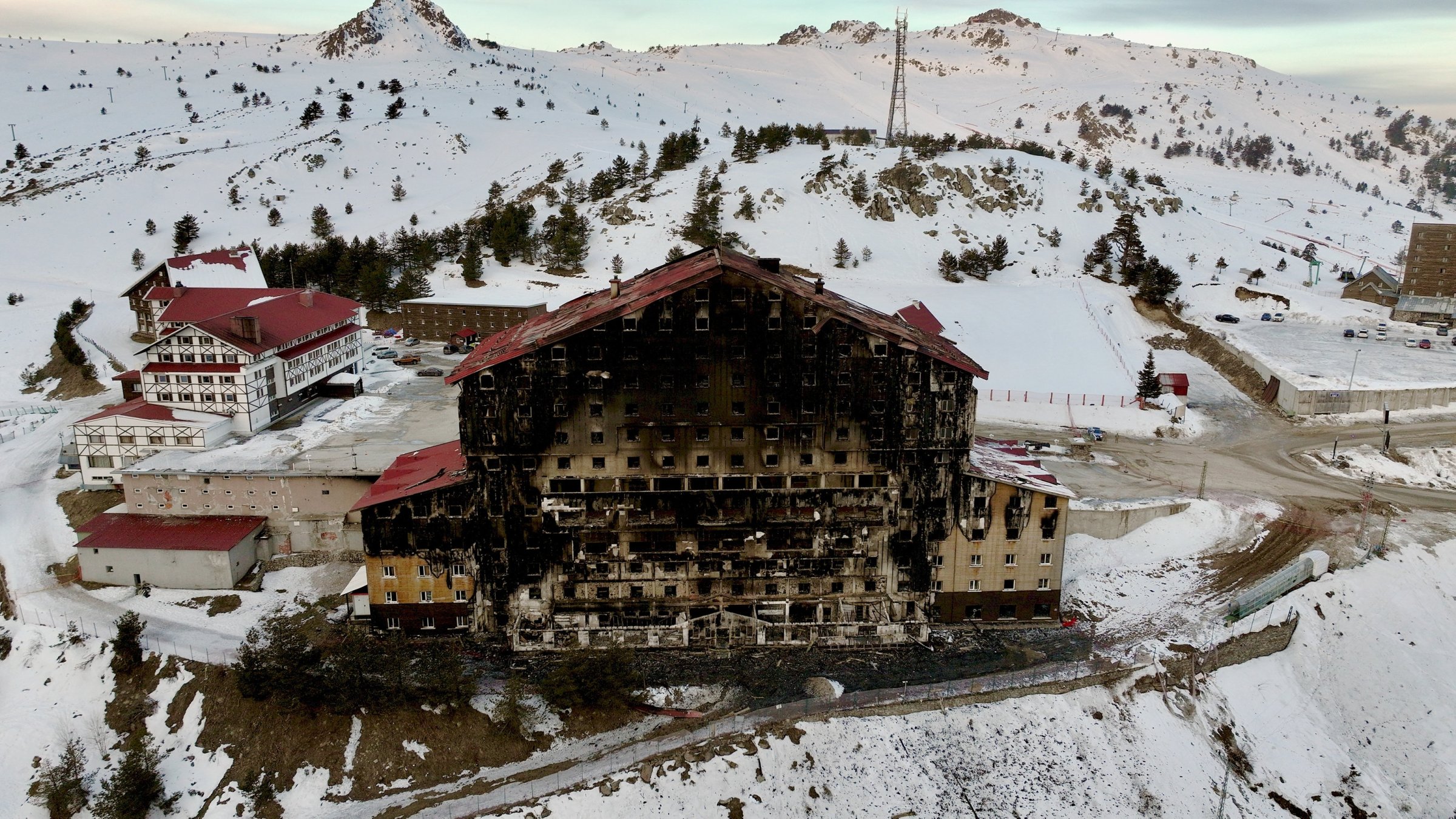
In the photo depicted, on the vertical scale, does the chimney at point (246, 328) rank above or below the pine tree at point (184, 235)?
below

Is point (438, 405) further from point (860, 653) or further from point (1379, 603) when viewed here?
point (1379, 603)

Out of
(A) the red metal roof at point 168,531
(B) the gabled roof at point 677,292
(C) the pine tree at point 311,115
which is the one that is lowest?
(A) the red metal roof at point 168,531

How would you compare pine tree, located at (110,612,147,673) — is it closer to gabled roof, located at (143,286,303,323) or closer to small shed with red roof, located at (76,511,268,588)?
small shed with red roof, located at (76,511,268,588)

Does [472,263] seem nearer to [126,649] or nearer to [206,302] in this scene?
[206,302]

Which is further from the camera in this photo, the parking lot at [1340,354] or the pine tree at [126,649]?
the parking lot at [1340,354]

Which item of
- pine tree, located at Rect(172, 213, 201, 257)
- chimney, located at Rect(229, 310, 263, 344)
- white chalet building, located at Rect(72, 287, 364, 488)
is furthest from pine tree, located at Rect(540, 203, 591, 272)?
chimney, located at Rect(229, 310, 263, 344)

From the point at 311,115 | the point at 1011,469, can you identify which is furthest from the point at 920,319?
the point at 311,115

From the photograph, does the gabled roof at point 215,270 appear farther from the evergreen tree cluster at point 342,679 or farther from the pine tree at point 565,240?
the evergreen tree cluster at point 342,679

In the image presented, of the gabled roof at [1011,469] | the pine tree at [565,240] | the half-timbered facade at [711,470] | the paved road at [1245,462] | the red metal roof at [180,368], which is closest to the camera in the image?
the half-timbered facade at [711,470]

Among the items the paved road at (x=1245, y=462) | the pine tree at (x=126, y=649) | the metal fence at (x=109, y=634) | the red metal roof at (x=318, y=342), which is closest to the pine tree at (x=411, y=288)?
the red metal roof at (x=318, y=342)
